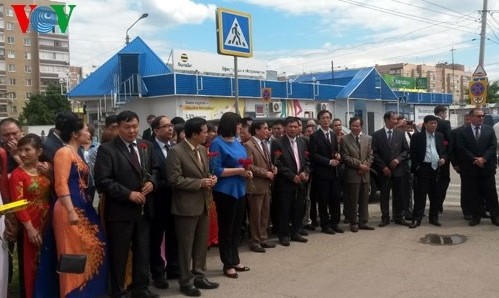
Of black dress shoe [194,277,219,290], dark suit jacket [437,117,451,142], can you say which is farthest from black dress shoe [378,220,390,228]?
black dress shoe [194,277,219,290]

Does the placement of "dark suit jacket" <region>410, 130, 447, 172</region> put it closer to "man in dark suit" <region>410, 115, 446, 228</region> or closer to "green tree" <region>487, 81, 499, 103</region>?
"man in dark suit" <region>410, 115, 446, 228</region>

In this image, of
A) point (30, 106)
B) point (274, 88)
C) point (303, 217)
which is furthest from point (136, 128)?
point (30, 106)

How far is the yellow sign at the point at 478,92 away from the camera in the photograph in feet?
48.6

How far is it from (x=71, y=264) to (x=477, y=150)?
6638 mm

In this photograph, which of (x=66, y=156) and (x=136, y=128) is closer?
(x=66, y=156)

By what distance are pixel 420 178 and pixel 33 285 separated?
6187 millimetres

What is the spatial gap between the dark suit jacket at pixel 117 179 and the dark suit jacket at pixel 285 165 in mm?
2740

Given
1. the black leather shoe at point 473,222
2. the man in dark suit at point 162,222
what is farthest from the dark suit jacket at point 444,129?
the man in dark suit at point 162,222

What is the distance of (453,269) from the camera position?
588 centimetres

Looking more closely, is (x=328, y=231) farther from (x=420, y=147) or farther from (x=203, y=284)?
(x=203, y=284)

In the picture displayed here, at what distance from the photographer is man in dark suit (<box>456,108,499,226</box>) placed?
823 cm

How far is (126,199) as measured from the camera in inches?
188

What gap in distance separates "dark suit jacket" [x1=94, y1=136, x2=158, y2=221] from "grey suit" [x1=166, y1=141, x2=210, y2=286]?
0.34 m

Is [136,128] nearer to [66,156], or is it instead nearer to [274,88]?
[66,156]
